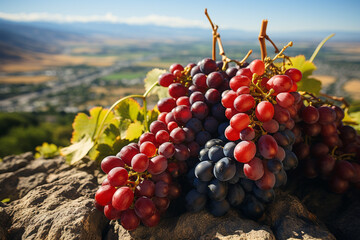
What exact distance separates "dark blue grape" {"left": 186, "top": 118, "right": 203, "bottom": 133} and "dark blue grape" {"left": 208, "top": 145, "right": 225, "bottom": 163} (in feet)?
0.50

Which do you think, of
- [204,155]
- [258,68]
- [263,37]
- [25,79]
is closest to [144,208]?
[204,155]

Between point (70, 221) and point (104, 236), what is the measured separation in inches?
6.1

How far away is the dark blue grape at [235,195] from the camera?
93 cm

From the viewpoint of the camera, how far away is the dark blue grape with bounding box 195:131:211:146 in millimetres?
1062

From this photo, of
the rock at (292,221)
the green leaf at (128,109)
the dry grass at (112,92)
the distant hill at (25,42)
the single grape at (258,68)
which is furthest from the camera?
the distant hill at (25,42)

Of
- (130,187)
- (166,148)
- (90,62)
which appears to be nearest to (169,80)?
(166,148)

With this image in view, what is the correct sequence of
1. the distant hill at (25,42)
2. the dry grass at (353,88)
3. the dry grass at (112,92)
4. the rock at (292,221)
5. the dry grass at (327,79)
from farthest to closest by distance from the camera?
the distant hill at (25,42) → the dry grass at (327,79) → the dry grass at (112,92) → the dry grass at (353,88) → the rock at (292,221)

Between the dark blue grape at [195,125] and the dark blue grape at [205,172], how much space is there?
193mm

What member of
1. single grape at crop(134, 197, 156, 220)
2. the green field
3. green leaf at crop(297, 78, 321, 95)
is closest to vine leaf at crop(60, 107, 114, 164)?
single grape at crop(134, 197, 156, 220)

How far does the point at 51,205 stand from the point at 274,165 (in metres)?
0.93

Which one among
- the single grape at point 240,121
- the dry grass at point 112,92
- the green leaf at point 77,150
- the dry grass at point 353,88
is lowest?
the dry grass at point 112,92

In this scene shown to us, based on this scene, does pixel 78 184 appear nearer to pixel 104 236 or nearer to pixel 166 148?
pixel 104 236

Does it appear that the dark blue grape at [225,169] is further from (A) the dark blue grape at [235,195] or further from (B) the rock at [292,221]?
(B) the rock at [292,221]

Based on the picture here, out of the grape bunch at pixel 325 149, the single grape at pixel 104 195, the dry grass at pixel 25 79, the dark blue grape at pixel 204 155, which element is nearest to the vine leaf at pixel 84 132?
the single grape at pixel 104 195
